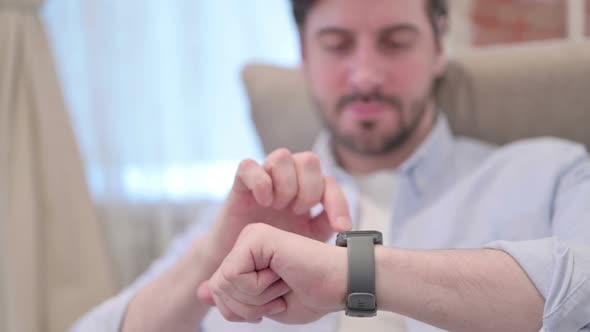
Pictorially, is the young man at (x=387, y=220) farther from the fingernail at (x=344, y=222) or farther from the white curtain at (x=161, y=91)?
the white curtain at (x=161, y=91)

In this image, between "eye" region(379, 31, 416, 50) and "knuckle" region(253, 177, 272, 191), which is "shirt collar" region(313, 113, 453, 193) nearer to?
"eye" region(379, 31, 416, 50)

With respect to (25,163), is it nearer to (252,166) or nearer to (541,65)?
(252,166)

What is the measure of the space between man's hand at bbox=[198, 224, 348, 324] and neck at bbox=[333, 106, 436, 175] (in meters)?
0.59

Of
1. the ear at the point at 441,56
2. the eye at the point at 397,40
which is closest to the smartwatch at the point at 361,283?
the eye at the point at 397,40

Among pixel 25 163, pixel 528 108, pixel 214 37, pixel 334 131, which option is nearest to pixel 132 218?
pixel 25 163

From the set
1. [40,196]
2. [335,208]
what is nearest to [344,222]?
[335,208]

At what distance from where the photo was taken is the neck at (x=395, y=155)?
1163 mm

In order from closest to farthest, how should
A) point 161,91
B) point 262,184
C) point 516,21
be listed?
point 262,184 < point 516,21 < point 161,91

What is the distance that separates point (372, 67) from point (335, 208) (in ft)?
1.50

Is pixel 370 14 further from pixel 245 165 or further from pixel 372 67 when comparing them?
pixel 245 165

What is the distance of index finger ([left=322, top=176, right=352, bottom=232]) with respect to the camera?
0.67 m

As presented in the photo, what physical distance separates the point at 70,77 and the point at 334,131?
3.43 ft

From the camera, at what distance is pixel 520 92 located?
1.12 metres

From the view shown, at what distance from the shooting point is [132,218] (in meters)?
1.73
